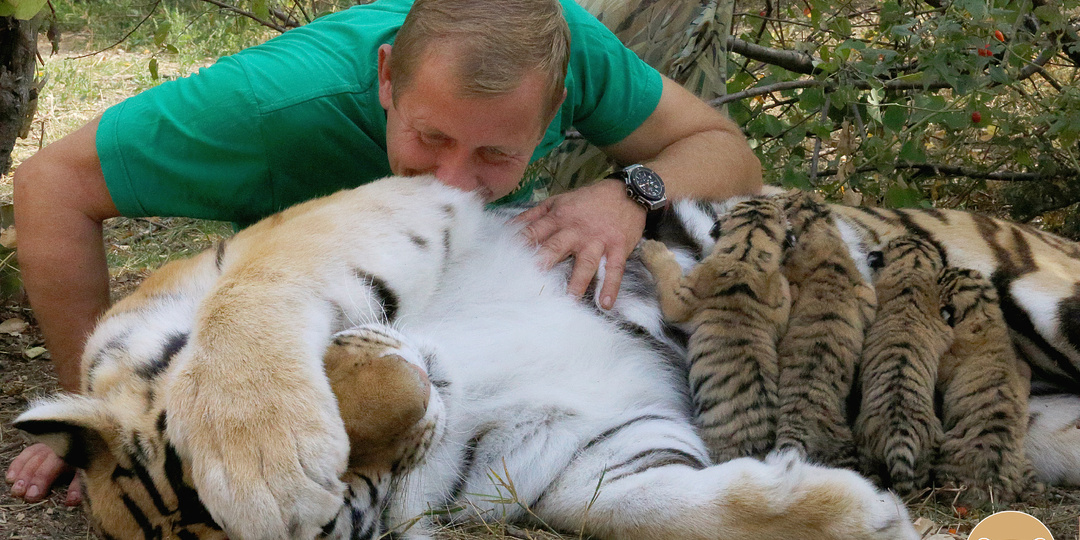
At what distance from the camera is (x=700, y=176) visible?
8.95 ft

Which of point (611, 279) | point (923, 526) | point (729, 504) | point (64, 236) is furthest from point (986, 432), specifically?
point (64, 236)

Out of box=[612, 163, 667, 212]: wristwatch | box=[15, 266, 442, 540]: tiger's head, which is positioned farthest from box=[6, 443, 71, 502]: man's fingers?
box=[612, 163, 667, 212]: wristwatch

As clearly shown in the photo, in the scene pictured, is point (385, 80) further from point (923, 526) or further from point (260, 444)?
point (923, 526)

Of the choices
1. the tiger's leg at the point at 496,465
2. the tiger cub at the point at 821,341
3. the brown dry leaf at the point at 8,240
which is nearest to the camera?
the tiger's leg at the point at 496,465

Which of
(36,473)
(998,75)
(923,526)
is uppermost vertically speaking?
(998,75)

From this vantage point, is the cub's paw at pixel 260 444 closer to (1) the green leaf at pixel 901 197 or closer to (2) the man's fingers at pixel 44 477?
(2) the man's fingers at pixel 44 477

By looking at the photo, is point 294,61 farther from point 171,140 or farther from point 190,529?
point 190,529

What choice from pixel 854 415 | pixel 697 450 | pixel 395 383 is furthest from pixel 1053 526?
pixel 395 383

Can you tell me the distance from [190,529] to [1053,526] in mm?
1731

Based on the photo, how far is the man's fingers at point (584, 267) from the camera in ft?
7.50

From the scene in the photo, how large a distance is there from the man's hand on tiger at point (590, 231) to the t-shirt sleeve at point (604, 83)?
0.29 m

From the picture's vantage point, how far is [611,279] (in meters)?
2.32

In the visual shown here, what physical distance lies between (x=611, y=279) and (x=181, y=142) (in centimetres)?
113

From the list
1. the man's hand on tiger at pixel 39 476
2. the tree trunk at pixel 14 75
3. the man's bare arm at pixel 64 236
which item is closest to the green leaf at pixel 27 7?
the man's bare arm at pixel 64 236
